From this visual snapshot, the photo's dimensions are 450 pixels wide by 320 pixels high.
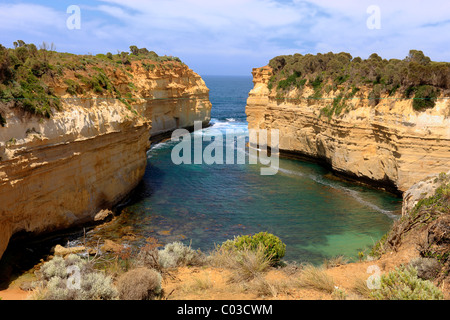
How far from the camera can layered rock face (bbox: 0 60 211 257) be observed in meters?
13.0

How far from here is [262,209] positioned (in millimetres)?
20500

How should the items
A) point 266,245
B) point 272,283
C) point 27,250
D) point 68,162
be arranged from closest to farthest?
point 272,283 → point 266,245 → point 27,250 → point 68,162

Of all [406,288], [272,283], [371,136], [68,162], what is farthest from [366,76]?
[406,288]

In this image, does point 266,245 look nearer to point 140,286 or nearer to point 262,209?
point 140,286

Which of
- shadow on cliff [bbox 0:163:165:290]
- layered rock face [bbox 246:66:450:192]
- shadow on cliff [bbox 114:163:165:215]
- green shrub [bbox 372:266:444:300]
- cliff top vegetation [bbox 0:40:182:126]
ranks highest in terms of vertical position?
cliff top vegetation [bbox 0:40:182:126]

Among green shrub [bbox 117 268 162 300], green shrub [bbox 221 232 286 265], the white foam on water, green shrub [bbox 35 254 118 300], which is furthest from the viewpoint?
the white foam on water

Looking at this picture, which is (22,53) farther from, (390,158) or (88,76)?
(390,158)

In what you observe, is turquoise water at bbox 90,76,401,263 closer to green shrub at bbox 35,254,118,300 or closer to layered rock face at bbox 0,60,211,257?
layered rock face at bbox 0,60,211,257

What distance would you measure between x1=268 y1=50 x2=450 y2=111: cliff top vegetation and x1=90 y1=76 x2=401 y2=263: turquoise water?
21.9 feet

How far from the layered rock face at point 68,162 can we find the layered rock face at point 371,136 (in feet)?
46.9

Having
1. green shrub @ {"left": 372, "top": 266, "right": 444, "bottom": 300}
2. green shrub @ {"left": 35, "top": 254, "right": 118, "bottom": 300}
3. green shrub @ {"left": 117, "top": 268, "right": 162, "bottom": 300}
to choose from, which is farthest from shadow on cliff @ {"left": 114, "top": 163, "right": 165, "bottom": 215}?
green shrub @ {"left": 372, "top": 266, "right": 444, "bottom": 300}

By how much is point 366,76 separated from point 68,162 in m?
21.7

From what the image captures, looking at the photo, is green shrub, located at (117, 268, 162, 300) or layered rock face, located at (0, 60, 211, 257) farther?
layered rock face, located at (0, 60, 211, 257)
